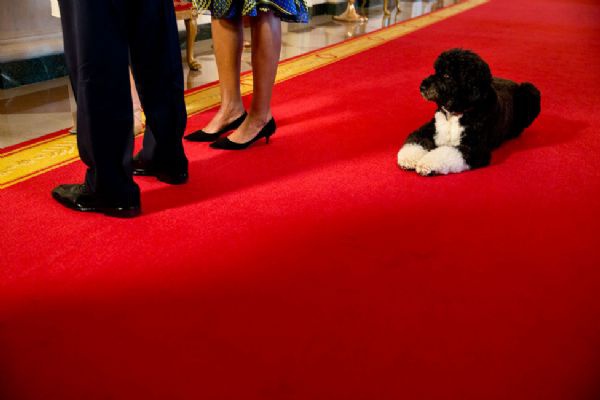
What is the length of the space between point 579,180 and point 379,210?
0.82 meters

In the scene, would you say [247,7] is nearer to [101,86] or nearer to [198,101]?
[101,86]

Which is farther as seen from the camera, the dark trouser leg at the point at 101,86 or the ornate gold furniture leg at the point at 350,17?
the ornate gold furniture leg at the point at 350,17

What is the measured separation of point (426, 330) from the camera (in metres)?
1.28

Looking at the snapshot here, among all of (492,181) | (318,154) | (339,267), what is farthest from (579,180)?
(339,267)

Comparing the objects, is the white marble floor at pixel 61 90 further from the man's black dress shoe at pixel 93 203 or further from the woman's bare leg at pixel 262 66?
the woman's bare leg at pixel 262 66

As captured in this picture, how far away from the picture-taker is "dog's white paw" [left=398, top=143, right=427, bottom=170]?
213cm

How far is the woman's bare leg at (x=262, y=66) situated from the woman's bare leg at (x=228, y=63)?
86 millimetres

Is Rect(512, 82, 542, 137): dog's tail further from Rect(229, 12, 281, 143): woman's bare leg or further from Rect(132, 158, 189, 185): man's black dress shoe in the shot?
Rect(132, 158, 189, 185): man's black dress shoe

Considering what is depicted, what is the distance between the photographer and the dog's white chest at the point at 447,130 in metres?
2.10

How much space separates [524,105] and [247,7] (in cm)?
123

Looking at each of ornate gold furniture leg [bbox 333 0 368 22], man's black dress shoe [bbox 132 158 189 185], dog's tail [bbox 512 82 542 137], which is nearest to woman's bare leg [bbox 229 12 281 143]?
man's black dress shoe [bbox 132 158 189 185]

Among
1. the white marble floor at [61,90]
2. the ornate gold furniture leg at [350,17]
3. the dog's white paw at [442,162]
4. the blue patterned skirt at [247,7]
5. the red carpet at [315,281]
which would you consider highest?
the blue patterned skirt at [247,7]

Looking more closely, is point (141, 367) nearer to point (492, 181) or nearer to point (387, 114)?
point (492, 181)

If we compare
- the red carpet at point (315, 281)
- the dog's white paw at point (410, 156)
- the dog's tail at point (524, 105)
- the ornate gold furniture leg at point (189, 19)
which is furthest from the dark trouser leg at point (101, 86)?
the ornate gold furniture leg at point (189, 19)
